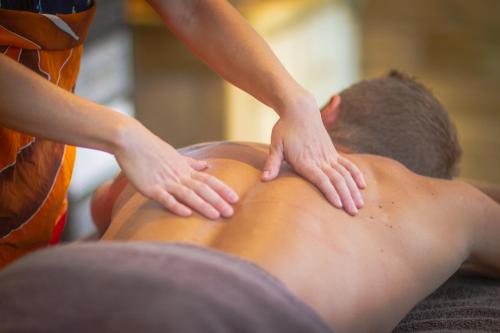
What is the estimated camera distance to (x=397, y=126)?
1818mm

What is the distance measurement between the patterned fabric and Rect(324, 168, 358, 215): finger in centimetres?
60

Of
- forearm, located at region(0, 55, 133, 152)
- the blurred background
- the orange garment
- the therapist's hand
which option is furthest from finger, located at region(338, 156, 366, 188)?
the blurred background

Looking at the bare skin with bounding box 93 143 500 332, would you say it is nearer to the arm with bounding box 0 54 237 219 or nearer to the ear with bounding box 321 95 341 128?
the arm with bounding box 0 54 237 219

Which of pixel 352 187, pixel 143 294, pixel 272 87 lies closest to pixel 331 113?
pixel 272 87

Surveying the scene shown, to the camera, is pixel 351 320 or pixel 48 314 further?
pixel 351 320

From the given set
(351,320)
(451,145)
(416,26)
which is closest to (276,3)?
(416,26)

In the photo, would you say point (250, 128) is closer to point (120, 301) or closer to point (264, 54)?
point (264, 54)

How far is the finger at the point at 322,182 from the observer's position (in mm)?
1418

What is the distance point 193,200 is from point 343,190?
0.28 metres

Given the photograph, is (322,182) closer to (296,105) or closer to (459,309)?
(296,105)

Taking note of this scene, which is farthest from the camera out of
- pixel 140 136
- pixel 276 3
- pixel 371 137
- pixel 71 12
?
pixel 276 3

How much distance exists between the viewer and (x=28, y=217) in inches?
64.9

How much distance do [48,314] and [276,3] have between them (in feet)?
A: 12.4

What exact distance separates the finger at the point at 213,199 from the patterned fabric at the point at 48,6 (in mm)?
492
